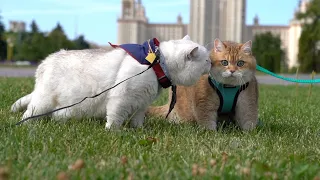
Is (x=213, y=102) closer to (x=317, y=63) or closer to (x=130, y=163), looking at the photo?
(x=130, y=163)

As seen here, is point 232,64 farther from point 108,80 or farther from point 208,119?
point 108,80

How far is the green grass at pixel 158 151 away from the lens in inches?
75.0

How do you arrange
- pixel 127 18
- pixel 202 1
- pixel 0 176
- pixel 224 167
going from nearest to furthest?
pixel 0 176 → pixel 224 167 → pixel 202 1 → pixel 127 18

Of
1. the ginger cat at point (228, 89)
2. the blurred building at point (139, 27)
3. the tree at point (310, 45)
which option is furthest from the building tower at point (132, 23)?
the ginger cat at point (228, 89)

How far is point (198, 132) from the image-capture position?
3.23m

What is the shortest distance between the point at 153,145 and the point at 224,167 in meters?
0.67

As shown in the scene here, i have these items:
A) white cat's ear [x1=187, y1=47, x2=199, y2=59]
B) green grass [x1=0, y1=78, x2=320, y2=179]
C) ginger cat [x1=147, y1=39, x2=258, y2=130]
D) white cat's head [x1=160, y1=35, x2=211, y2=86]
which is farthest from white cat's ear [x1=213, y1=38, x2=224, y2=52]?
green grass [x1=0, y1=78, x2=320, y2=179]

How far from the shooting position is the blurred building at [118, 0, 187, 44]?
99625mm

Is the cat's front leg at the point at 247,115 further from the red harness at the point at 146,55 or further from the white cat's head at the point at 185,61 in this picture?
the red harness at the point at 146,55

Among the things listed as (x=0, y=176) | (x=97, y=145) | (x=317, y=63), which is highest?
(x=0, y=176)

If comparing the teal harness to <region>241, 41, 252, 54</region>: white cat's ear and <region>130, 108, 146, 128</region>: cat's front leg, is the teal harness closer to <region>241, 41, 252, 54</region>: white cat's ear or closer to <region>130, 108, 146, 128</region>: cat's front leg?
<region>241, 41, 252, 54</region>: white cat's ear

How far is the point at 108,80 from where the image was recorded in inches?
121

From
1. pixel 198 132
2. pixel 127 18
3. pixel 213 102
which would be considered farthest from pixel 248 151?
pixel 127 18

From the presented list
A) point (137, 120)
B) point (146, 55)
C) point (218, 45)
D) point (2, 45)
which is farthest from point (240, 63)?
point (2, 45)
